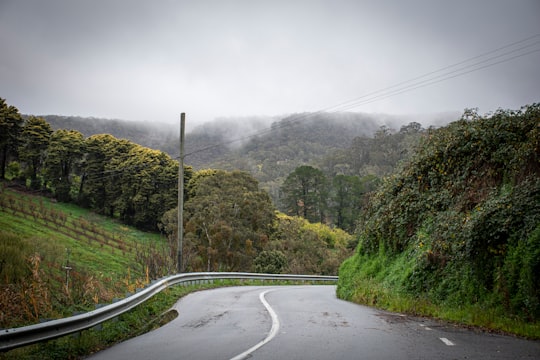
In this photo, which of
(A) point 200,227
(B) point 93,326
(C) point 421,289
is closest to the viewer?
(B) point 93,326

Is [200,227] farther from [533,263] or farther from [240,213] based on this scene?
[533,263]

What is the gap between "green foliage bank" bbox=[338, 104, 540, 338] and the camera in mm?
9273

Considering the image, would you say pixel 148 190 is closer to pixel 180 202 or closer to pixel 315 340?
pixel 180 202

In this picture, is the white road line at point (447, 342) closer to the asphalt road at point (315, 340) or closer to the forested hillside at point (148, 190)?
the asphalt road at point (315, 340)

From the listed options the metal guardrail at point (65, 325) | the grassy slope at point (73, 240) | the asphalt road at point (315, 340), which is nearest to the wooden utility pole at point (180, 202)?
the grassy slope at point (73, 240)

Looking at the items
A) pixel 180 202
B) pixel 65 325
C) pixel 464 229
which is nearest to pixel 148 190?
pixel 180 202

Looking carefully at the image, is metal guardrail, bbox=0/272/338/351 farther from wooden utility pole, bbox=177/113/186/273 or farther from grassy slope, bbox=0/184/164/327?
wooden utility pole, bbox=177/113/186/273

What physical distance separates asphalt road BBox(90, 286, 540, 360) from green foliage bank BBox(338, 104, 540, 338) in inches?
55.5

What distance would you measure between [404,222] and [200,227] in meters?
30.9

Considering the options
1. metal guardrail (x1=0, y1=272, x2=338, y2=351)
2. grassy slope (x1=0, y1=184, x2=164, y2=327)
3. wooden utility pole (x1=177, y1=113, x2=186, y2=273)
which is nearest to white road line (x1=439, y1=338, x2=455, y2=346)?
metal guardrail (x1=0, y1=272, x2=338, y2=351)

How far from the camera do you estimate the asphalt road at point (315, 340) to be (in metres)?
6.14

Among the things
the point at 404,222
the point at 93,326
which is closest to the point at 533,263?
the point at 404,222

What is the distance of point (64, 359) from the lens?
6188 millimetres

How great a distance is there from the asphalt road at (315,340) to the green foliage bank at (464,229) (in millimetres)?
1409
